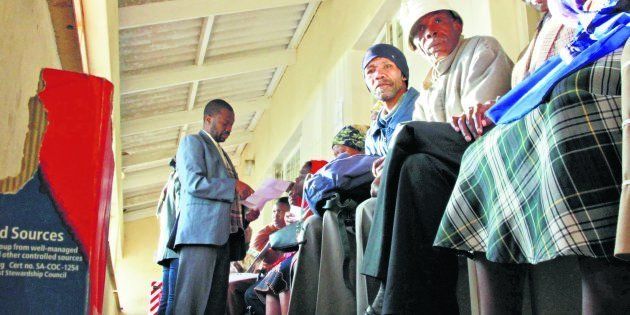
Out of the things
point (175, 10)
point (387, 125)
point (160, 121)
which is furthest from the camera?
point (160, 121)

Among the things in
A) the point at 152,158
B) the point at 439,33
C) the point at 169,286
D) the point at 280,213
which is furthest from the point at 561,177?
the point at 152,158

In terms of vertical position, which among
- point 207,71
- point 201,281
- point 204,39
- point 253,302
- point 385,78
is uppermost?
point 204,39

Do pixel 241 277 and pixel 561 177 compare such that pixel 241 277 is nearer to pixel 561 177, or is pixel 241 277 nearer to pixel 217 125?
pixel 217 125

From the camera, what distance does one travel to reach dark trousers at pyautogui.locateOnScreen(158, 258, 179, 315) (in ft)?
10.5

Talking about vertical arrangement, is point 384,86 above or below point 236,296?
above

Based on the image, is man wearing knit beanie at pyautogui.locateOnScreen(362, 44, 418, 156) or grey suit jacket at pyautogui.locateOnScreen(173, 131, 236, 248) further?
grey suit jacket at pyautogui.locateOnScreen(173, 131, 236, 248)

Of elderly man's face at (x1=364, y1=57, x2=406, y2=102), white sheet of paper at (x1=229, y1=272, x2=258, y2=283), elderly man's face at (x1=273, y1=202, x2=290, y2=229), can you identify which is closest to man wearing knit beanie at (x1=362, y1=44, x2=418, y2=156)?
elderly man's face at (x1=364, y1=57, x2=406, y2=102)

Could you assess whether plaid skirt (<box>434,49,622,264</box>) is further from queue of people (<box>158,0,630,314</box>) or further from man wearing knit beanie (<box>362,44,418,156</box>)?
man wearing knit beanie (<box>362,44,418,156</box>)

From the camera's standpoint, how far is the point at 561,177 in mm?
1277

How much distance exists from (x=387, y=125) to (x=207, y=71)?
4662 mm

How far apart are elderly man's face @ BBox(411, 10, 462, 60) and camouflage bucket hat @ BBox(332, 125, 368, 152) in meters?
1.03

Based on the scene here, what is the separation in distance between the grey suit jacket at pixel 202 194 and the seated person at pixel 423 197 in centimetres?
103

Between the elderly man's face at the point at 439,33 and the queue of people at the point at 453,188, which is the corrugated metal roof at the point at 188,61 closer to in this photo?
the queue of people at the point at 453,188

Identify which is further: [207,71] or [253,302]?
[207,71]
